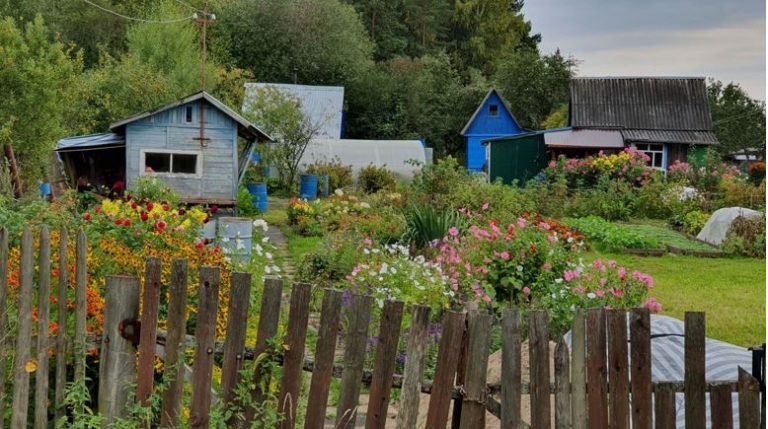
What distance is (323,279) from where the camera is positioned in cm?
1115

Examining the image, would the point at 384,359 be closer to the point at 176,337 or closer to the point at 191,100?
the point at 176,337

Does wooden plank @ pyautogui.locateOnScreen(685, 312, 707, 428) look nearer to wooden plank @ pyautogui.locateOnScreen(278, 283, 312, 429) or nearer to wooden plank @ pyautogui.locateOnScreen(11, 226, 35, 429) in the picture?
wooden plank @ pyautogui.locateOnScreen(278, 283, 312, 429)

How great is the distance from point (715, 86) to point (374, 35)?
20208 mm

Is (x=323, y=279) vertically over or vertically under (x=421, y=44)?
under

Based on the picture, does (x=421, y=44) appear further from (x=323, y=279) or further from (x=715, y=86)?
(x=323, y=279)

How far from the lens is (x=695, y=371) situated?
142 inches

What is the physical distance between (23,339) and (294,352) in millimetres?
1258

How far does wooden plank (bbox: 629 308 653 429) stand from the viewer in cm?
360

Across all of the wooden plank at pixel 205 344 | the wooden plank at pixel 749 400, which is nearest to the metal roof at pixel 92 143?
A: the wooden plank at pixel 205 344

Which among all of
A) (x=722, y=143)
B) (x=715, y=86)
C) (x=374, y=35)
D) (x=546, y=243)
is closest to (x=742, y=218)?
(x=546, y=243)

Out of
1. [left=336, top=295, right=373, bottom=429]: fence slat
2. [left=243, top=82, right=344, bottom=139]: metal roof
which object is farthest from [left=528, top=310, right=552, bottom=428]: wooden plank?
[left=243, top=82, right=344, bottom=139]: metal roof

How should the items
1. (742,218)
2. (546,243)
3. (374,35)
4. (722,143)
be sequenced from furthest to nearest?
(374,35), (722,143), (742,218), (546,243)

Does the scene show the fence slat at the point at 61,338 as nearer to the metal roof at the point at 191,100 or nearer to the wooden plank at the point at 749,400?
the wooden plank at the point at 749,400

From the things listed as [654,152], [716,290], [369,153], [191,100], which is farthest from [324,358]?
[654,152]
